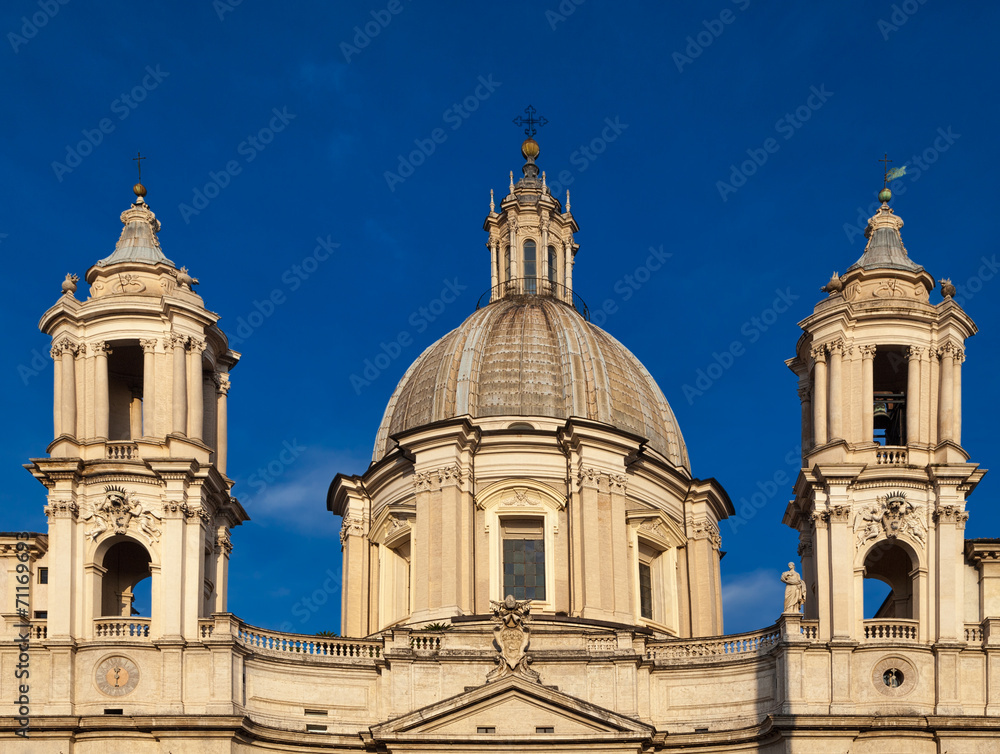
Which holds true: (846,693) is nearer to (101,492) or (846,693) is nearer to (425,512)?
(425,512)

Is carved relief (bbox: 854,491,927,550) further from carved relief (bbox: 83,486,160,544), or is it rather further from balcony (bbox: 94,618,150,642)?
balcony (bbox: 94,618,150,642)

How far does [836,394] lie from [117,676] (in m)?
22.2

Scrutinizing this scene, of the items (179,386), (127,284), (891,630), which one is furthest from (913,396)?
(127,284)

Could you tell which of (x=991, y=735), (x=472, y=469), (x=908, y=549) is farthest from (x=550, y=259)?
(x=991, y=735)

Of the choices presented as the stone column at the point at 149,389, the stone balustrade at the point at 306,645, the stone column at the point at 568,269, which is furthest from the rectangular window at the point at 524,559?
the stone column at the point at 149,389

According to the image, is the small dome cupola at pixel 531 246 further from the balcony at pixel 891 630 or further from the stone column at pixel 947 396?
the balcony at pixel 891 630

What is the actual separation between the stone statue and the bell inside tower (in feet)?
22.5

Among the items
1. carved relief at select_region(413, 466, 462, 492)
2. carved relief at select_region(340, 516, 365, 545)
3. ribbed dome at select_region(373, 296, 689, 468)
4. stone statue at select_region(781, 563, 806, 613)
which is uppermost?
ribbed dome at select_region(373, 296, 689, 468)

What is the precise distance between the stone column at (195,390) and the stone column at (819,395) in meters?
18.3

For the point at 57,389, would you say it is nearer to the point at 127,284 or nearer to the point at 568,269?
the point at 127,284

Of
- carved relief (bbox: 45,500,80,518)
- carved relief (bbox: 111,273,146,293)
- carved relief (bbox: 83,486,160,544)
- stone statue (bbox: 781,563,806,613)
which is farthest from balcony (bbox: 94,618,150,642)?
stone statue (bbox: 781,563,806,613)

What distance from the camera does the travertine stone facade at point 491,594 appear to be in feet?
170

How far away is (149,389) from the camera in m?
55.1

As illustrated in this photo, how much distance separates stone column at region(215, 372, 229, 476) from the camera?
5828cm
